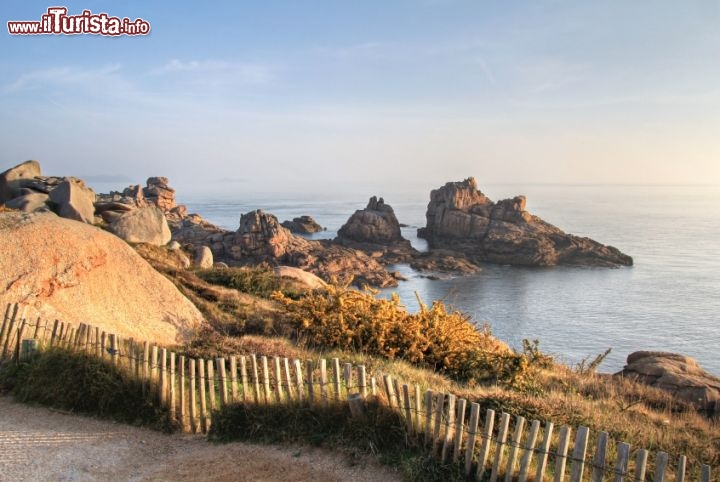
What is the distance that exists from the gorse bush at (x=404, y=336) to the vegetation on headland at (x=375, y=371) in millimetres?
29

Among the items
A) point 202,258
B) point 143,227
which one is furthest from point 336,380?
point 202,258

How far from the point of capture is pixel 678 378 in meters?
17.8

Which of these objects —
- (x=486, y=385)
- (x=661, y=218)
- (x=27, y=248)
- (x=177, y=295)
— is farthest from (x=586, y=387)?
(x=661, y=218)

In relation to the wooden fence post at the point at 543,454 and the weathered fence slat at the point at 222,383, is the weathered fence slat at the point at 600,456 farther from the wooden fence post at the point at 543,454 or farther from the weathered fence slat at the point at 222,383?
the weathered fence slat at the point at 222,383

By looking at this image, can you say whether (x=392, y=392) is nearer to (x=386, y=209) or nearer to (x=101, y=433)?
(x=101, y=433)

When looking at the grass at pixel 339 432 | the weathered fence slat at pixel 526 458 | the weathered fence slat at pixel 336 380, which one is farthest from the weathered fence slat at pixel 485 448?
the weathered fence slat at pixel 336 380

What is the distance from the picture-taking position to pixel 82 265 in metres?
13.4

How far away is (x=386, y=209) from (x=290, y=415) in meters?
94.9

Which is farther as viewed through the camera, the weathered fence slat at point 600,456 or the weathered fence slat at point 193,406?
the weathered fence slat at point 193,406

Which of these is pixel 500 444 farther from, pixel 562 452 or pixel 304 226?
pixel 304 226

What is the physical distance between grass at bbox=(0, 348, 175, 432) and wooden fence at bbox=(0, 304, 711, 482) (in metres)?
0.16

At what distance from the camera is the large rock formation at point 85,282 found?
12344 millimetres

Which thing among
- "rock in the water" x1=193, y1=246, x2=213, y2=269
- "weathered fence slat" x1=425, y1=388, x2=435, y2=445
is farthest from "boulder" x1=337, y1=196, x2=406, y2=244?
"weathered fence slat" x1=425, y1=388, x2=435, y2=445

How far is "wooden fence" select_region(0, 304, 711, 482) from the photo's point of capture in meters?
6.14
